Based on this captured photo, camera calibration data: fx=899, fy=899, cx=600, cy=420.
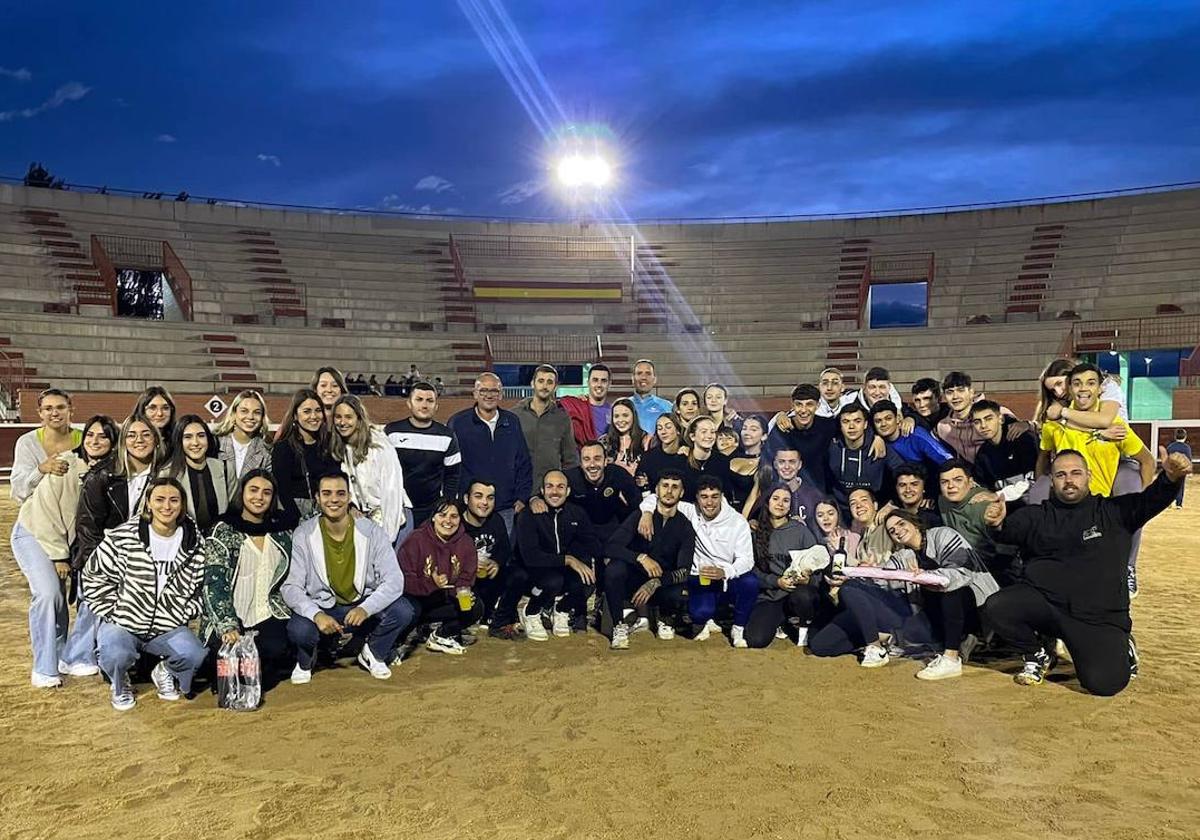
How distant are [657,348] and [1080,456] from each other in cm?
2298

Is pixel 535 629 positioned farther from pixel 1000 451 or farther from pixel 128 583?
pixel 1000 451

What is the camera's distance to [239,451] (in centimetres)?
684

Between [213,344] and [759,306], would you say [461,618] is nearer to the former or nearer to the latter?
[213,344]

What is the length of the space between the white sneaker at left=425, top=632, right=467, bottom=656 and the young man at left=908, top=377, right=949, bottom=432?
14.0 ft

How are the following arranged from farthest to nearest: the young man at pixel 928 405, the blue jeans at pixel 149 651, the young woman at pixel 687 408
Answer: the young woman at pixel 687 408 → the young man at pixel 928 405 → the blue jeans at pixel 149 651

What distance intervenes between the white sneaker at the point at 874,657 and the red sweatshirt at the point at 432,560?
10.1 feet

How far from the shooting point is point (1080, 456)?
608 cm

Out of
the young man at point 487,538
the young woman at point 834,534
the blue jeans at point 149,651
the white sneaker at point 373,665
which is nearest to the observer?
the blue jeans at point 149,651

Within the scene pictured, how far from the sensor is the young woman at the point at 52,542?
602 cm

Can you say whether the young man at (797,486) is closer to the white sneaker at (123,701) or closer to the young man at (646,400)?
the young man at (646,400)

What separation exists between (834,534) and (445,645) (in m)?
3.25

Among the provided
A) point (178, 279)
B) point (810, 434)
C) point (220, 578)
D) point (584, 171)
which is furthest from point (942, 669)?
point (584, 171)

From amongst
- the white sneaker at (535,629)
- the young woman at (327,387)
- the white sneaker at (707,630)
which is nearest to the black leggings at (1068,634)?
the white sneaker at (707,630)

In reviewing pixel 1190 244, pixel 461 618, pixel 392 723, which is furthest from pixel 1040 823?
pixel 1190 244
